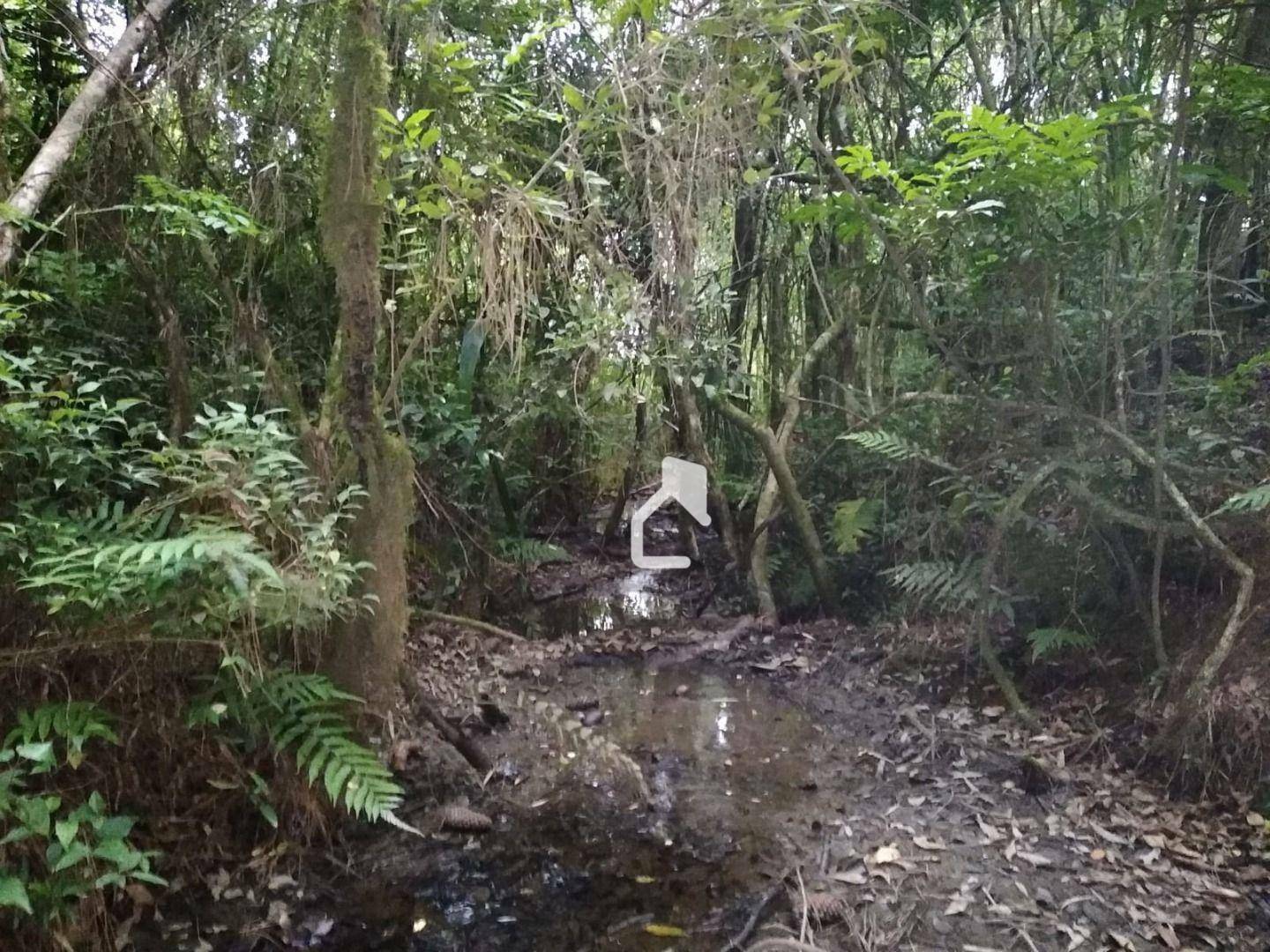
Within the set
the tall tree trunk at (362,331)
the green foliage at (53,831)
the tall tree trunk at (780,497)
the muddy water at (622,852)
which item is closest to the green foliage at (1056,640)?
the muddy water at (622,852)

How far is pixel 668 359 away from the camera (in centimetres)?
539

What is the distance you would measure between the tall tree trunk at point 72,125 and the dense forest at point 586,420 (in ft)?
0.09

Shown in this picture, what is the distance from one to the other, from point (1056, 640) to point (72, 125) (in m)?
4.73

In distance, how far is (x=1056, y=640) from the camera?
418cm

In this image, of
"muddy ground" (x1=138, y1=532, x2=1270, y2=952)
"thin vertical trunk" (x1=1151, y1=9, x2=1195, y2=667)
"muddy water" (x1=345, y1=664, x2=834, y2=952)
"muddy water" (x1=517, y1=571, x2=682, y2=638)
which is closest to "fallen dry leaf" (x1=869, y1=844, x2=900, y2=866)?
"muddy ground" (x1=138, y1=532, x2=1270, y2=952)

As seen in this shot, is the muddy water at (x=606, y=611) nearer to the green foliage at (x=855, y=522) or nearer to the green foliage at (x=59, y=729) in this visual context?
the green foliage at (x=855, y=522)

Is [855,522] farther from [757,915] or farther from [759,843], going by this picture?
[757,915]

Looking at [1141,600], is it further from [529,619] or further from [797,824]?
[529,619]

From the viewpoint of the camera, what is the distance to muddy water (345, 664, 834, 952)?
279 centimetres

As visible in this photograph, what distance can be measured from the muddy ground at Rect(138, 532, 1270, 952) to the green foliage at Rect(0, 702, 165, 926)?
0.36 m

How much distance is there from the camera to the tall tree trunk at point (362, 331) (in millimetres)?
3225

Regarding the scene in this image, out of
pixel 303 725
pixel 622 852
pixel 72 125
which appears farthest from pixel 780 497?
pixel 72 125

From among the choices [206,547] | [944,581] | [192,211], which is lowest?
[944,581]

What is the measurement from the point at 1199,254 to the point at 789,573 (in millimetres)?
3167
